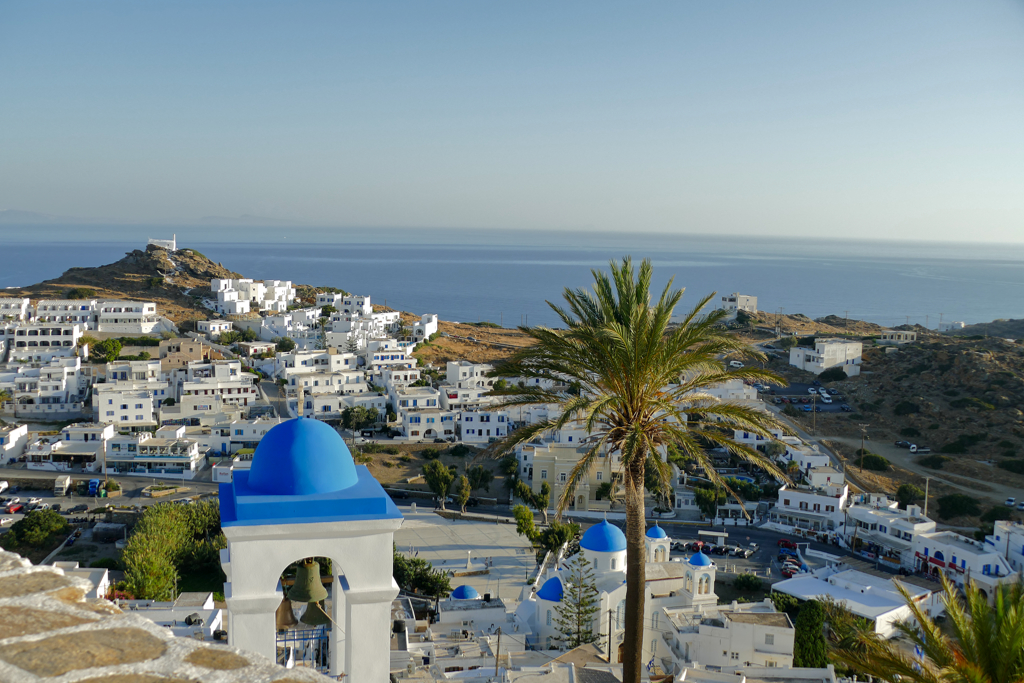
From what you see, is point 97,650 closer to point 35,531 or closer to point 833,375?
point 35,531

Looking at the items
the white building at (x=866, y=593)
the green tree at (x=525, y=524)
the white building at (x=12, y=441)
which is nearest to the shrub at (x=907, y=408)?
the white building at (x=866, y=593)

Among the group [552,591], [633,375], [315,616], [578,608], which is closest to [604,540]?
[578,608]

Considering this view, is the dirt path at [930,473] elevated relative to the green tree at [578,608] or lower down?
lower down

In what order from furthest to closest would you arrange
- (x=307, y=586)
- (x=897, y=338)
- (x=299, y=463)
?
(x=897, y=338)
(x=307, y=586)
(x=299, y=463)

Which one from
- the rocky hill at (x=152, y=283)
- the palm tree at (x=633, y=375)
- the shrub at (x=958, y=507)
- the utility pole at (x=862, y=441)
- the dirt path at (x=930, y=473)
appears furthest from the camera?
the rocky hill at (x=152, y=283)

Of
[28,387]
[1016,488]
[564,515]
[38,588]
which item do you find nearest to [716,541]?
[564,515]

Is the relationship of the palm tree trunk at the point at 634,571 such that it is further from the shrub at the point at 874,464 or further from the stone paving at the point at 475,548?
the shrub at the point at 874,464

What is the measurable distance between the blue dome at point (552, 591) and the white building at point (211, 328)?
43.9m

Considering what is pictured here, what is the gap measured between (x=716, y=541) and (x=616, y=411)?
22.2m

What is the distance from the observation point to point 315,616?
5844mm

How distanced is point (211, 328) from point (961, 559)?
4918 cm

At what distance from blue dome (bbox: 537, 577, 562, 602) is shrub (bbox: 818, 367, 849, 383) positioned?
44.2 metres

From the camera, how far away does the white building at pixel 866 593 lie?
824 inches

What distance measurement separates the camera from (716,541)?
28891mm
